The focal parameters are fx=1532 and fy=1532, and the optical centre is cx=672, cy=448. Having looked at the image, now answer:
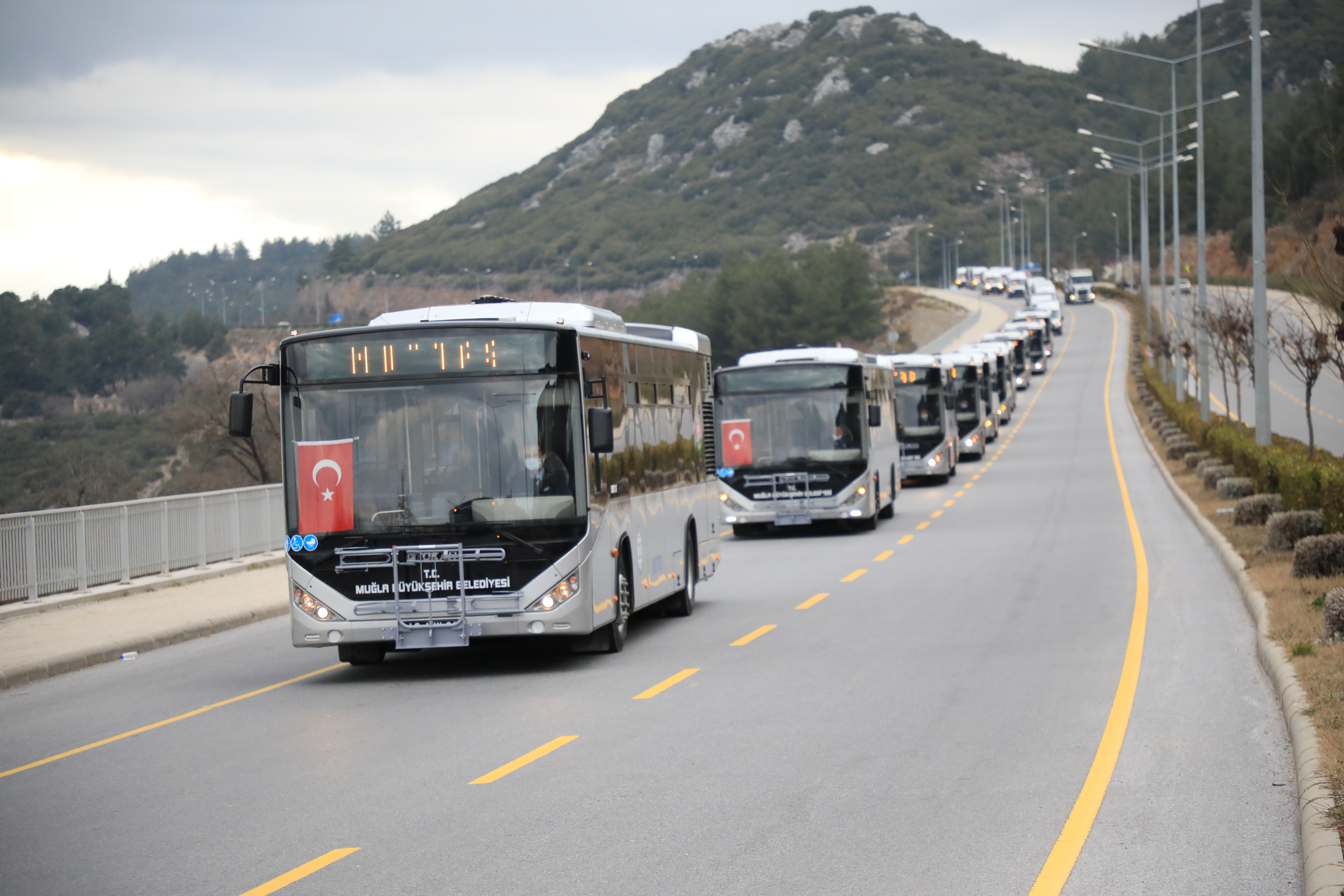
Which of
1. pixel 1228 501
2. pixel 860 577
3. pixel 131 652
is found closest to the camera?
pixel 131 652

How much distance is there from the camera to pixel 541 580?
12.7 metres

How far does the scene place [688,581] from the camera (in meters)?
17.6

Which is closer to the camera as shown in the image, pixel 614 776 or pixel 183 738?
pixel 614 776

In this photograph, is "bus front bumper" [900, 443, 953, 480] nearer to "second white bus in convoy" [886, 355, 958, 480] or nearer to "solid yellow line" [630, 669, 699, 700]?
"second white bus in convoy" [886, 355, 958, 480]

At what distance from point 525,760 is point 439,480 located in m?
3.81

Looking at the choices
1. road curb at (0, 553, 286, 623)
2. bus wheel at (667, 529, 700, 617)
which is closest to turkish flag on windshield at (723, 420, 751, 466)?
road curb at (0, 553, 286, 623)

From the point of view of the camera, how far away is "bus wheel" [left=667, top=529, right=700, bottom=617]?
56.7 feet

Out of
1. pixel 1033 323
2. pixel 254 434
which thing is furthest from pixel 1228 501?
pixel 1033 323

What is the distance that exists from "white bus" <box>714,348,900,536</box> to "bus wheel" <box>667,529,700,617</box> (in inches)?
356

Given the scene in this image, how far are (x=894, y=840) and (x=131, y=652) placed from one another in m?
11.3

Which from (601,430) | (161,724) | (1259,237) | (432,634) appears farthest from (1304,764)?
(1259,237)

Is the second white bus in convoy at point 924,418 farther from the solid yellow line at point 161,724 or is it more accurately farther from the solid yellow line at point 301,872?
the solid yellow line at point 301,872

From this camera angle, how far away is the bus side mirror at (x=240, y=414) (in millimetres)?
12242

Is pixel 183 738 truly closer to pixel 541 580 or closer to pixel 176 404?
pixel 541 580
